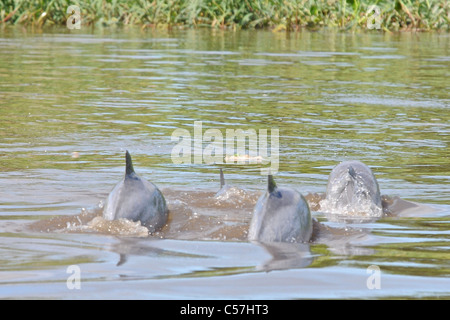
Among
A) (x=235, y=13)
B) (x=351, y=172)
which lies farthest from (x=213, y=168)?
(x=235, y=13)

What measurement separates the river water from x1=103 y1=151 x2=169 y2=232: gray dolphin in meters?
0.10

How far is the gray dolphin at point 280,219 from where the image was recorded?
17.1 feet

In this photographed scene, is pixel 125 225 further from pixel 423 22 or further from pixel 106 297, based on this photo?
pixel 423 22

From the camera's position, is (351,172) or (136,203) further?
(351,172)

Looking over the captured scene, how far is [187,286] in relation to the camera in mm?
4270

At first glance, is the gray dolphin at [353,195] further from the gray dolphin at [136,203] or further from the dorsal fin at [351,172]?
the gray dolphin at [136,203]

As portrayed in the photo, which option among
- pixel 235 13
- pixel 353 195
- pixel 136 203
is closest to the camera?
pixel 136 203

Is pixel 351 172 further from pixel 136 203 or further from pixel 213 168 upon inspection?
pixel 213 168

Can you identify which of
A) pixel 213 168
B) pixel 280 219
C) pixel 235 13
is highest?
pixel 235 13

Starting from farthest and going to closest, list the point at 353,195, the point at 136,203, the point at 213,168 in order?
the point at 213,168, the point at 353,195, the point at 136,203

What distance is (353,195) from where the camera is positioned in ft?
20.4

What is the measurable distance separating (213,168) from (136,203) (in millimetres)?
2197
